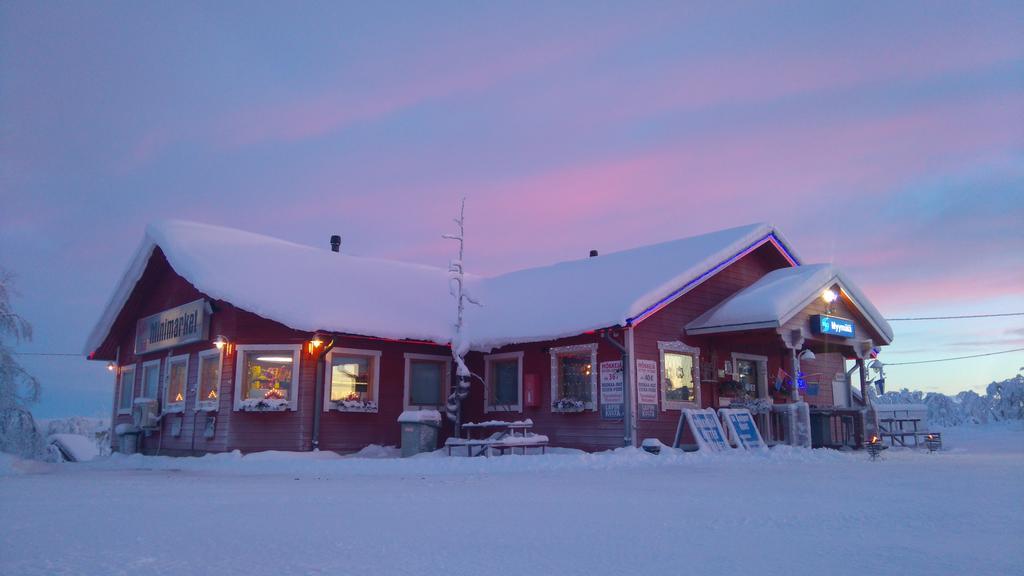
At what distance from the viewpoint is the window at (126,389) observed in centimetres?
2370

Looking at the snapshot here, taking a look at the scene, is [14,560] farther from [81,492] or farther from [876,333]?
[876,333]

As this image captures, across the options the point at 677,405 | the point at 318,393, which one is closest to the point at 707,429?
the point at 677,405

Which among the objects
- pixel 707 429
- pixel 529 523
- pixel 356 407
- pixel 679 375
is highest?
pixel 679 375

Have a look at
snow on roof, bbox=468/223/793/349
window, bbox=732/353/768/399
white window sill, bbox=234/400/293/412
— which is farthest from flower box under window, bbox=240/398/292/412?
window, bbox=732/353/768/399

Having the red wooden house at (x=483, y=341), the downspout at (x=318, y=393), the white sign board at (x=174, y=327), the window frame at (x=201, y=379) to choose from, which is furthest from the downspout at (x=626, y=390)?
the white sign board at (x=174, y=327)

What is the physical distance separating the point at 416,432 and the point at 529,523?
10.6 metres

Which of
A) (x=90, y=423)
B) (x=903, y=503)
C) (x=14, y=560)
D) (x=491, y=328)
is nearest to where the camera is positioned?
(x=14, y=560)

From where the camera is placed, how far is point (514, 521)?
7.16m

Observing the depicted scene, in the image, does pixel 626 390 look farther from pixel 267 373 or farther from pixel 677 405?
pixel 267 373

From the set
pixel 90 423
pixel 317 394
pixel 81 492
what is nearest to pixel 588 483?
pixel 81 492

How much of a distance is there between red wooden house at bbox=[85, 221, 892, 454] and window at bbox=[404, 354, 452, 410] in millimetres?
36

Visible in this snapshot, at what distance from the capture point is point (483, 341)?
19.8m

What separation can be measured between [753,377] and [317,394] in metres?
11.0

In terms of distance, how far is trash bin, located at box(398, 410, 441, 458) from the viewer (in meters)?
17.3
